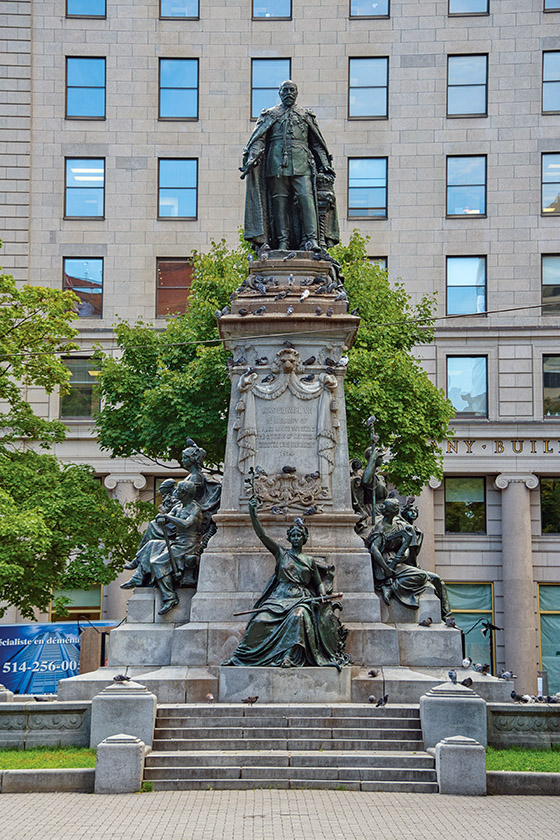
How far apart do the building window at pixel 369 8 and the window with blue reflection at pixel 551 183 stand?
23.9 ft

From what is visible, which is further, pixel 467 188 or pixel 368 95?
pixel 368 95

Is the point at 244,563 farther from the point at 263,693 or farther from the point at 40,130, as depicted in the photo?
the point at 40,130

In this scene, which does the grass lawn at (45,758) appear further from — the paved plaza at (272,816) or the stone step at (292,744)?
the stone step at (292,744)

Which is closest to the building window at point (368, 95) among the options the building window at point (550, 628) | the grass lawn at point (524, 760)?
the building window at point (550, 628)

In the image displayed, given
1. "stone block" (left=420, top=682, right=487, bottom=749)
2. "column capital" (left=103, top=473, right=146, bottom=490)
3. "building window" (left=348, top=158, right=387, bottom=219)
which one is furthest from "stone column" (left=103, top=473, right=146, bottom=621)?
"stone block" (left=420, top=682, right=487, bottom=749)

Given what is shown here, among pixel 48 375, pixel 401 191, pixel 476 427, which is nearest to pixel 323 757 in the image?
pixel 48 375

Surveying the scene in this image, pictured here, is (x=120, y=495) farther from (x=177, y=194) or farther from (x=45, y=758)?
(x=45, y=758)

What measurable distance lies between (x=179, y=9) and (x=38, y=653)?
23125 millimetres

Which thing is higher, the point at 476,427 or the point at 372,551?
the point at 476,427

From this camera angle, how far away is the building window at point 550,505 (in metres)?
41.3

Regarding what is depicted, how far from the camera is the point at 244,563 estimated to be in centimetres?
1869

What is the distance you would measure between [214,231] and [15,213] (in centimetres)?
650

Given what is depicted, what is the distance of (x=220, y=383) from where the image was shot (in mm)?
31688

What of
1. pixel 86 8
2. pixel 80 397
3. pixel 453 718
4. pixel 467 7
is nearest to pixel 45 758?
pixel 453 718
